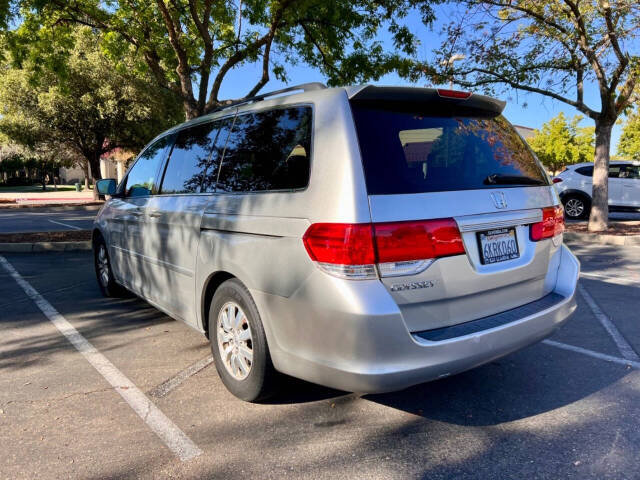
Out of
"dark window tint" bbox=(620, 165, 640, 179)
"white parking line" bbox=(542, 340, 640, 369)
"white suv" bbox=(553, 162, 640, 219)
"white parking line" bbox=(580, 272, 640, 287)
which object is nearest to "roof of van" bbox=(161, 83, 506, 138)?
"white parking line" bbox=(542, 340, 640, 369)

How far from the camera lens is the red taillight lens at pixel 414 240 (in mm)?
2320

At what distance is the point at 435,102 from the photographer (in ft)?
9.29

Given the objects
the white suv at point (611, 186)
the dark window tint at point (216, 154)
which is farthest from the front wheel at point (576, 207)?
the dark window tint at point (216, 154)

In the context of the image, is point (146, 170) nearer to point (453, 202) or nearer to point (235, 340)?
point (235, 340)

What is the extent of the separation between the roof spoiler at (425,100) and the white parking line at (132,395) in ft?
6.79

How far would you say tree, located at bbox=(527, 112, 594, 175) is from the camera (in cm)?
4550

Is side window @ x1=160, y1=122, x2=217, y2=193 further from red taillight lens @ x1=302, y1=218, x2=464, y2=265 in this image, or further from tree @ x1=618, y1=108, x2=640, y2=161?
tree @ x1=618, y1=108, x2=640, y2=161

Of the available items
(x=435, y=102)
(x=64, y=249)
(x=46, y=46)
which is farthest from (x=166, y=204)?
(x=46, y=46)

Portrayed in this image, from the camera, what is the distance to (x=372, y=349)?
2301 millimetres

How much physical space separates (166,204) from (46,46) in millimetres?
9231

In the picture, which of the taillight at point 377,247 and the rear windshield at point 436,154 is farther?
the rear windshield at point 436,154

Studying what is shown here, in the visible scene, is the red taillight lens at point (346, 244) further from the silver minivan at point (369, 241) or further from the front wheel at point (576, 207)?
the front wheel at point (576, 207)

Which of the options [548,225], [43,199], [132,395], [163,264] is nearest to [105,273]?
[163,264]

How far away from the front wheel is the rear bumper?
45.2ft
